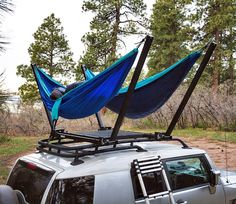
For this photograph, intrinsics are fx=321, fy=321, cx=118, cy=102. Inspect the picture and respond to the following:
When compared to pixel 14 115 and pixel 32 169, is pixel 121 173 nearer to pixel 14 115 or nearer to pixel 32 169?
pixel 32 169

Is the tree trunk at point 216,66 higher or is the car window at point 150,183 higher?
the tree trunk at point 216,66

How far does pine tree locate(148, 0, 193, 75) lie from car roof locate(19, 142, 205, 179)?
23079 millimetres

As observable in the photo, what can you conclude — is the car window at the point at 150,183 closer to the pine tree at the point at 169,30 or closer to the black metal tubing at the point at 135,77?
the black metal tubing at the point at 135,77

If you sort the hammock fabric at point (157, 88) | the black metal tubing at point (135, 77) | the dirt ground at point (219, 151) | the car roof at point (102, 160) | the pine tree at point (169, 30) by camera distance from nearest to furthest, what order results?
1. the car roof at point (102, 160)
2. the black metal tubing at point (135, 77)
3. the hammock fabric at point (157, 88)
4. the dirt ground at point (219, 151)
5. the pine tree at point (169, 30)

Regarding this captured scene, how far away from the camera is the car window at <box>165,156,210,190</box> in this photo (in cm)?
290

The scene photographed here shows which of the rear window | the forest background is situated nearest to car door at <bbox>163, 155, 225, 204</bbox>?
the rear window

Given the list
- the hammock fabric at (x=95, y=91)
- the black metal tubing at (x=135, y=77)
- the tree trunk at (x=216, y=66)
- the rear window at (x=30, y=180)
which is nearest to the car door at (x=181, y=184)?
the black metal tubing at (x=135, y=77)

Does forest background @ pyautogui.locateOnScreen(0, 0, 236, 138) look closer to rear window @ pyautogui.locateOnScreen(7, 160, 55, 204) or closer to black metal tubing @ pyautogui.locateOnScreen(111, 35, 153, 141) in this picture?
rear window @ pyautogui.locateOnScreen(7, 160, 55, 204)

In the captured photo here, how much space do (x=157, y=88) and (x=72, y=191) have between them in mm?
1703

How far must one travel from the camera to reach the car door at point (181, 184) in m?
2.64

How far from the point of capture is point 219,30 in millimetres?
23328

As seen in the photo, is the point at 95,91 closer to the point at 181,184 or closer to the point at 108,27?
the point at 181,184

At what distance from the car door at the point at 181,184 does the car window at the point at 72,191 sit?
0.39m

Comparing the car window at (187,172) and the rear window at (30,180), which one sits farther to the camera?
the car window at (187,172)
